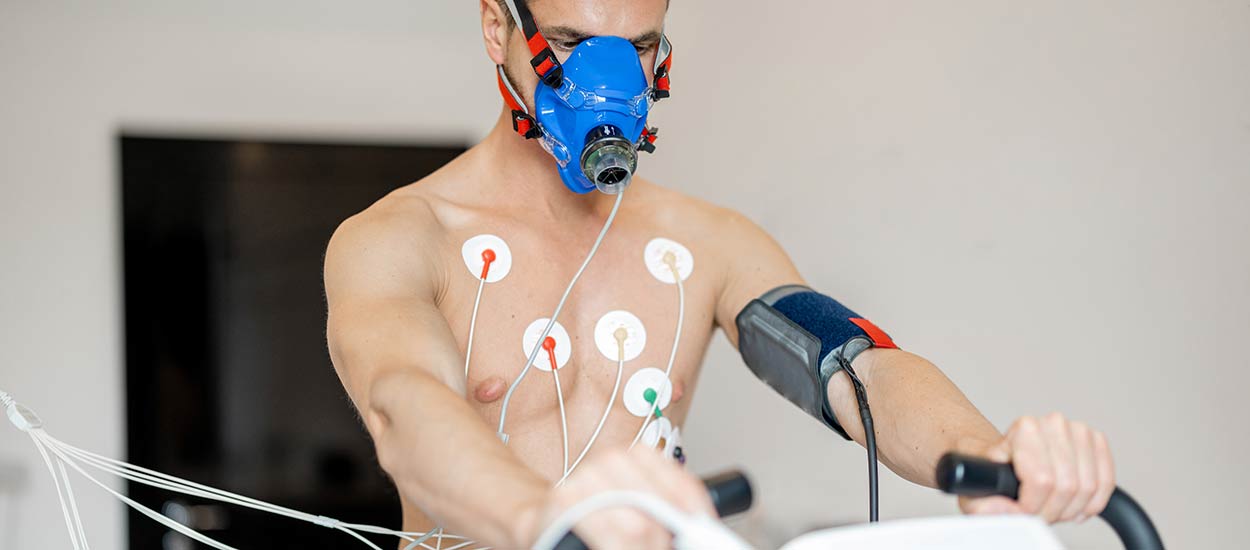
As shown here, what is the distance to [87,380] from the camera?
3400 mm

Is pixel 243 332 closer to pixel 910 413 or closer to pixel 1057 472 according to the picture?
pixel 910 413

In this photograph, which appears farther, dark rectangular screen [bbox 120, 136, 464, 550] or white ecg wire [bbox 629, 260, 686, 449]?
dark rectangular screen [bbox 120, 136, 464, 550]

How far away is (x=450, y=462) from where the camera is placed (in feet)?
2.95

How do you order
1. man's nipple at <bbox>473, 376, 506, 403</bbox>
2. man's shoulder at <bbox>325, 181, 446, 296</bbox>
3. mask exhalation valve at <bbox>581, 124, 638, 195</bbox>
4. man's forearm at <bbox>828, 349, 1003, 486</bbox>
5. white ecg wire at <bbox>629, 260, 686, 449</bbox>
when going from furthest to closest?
1. white ecg wire at <bbox>629, 260, 686, 449</bbox>
2. man's nipple at <bbox>473, 376, 506, 403</bbox>
3. mask exhalation valve at <bbox>581, 124, 638, 195</bbox>
4. man's shoulder at <bbox>325, 181, 446, 296</bbox>
5. man's forearm at <bbox>828, 349, 1003, 486</bbox>

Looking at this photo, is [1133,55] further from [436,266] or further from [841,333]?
[436,266]

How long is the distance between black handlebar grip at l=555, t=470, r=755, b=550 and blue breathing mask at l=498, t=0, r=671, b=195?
722 mm

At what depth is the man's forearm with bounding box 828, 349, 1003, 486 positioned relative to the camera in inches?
45.4

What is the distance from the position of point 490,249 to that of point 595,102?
30 centimetres

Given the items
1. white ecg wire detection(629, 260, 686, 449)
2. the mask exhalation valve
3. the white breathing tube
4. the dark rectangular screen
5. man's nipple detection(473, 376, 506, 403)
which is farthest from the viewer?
the dark rectangular screen

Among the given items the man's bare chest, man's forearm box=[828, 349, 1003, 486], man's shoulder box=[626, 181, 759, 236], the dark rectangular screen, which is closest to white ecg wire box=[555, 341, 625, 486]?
the man's bare chest

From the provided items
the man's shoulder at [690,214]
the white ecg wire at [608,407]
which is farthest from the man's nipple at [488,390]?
the man's shoulder at [690,214]

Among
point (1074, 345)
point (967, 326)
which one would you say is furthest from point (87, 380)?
point (1074, 345)

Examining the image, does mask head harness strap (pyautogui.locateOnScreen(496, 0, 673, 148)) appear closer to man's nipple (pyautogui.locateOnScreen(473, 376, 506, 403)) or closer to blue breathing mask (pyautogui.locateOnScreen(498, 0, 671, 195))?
blue breathing mask (pyautogui.locateOnScreen(498, 0, 671, 195))

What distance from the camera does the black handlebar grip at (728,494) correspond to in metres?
0.71
